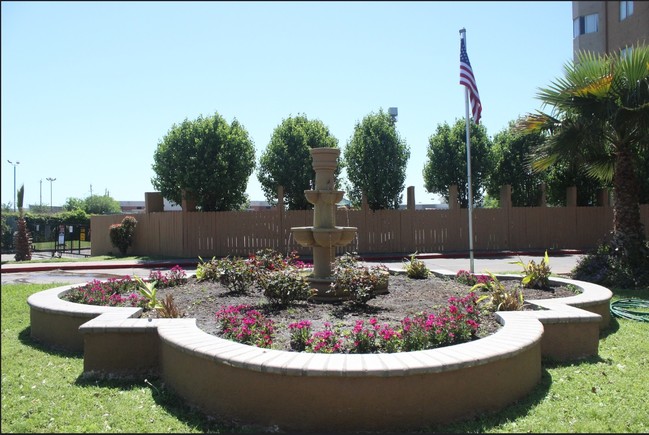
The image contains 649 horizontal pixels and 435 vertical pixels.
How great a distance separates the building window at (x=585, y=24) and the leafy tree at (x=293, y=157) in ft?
64.6

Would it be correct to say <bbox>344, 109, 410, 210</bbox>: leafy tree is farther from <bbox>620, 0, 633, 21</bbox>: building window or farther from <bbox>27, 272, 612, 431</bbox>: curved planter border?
<bbox>27, 272, 612, 431</bbox>: curved planter border

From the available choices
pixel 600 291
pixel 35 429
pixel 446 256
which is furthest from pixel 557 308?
pixel 446 256

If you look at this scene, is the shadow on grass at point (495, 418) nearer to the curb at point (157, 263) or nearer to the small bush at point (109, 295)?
the small bush at point (109, 295)

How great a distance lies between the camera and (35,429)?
13.4 ft

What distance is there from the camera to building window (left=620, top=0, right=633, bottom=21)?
28823 millimetres

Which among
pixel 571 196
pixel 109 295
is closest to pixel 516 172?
pixel 571 196

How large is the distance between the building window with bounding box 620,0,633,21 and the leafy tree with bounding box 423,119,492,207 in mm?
11159

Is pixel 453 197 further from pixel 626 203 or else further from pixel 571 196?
pixel 626 203

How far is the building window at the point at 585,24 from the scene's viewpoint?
108ft

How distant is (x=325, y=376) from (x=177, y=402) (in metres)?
1.57

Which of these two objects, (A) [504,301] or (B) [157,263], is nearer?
(A) [504,301]

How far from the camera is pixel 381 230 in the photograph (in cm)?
2331

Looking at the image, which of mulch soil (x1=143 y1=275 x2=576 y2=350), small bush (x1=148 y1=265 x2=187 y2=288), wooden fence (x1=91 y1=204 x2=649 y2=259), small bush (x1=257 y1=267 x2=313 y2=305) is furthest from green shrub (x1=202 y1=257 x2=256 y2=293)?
wooden fence (x1=91 y1=204 x2=649 y2=259)

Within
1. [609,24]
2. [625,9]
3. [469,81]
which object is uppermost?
[625,9]
